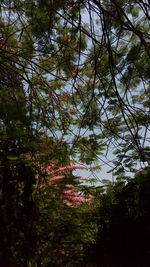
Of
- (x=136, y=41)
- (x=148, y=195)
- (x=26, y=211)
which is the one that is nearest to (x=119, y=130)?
(x=148, y=195)

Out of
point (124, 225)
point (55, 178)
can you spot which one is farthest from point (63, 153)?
point (124, 225)

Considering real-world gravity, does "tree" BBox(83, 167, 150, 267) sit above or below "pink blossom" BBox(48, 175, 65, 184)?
below

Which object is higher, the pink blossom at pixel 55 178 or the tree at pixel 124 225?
the pink blossom at pixel 55 178

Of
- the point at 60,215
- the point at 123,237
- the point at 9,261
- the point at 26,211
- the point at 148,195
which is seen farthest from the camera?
the point at 123,237

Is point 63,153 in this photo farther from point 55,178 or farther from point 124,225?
point 124,225

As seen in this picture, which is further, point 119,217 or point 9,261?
point 119,217

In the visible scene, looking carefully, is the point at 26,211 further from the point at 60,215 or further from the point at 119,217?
the point at 119,217

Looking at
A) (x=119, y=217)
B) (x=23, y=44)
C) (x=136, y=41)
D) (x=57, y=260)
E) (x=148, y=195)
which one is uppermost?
(x=23, y=44)

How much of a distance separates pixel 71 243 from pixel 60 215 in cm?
33

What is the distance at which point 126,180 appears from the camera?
2660 mm

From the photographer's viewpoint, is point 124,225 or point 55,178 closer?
point 55,178

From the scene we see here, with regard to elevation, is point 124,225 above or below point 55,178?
below

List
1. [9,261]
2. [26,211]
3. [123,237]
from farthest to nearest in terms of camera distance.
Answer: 1. [123,237]
2. [26,211]
3. [9,261]

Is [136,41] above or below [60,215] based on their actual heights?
above
